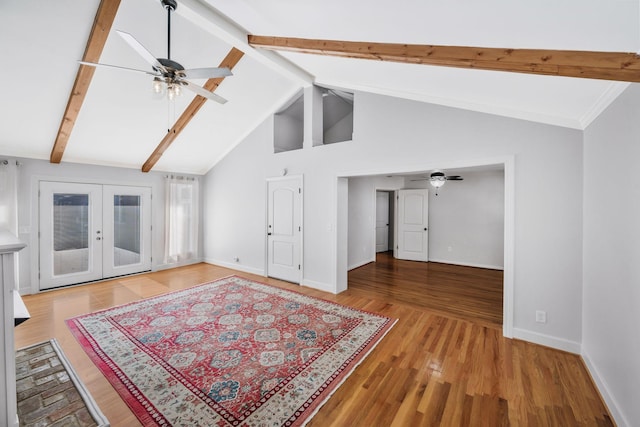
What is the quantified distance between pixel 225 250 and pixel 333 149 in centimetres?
375

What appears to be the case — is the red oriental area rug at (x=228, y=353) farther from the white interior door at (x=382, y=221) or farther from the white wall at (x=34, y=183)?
the white interior door at (x=382, y=221)

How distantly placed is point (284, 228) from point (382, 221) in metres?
4.18

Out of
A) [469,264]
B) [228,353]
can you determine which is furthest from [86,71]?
[469,264]

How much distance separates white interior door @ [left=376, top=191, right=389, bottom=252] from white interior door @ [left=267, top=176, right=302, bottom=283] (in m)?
3.83

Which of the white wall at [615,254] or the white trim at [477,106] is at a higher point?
the white trim at [477,106]

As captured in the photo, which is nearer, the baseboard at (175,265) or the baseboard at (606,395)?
the baseboard at (606,395)

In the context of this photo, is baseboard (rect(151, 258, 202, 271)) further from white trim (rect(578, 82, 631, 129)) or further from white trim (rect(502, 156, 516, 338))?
white trim (rect(578, 82, 631, 129))

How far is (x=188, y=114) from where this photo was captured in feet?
14.6

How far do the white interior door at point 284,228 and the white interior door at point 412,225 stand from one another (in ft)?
12.1

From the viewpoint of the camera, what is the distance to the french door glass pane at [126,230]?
5.44 metres

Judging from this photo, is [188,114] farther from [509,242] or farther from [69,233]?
[509,242]

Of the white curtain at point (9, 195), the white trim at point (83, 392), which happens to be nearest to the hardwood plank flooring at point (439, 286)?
the white trim at point (83, 392)

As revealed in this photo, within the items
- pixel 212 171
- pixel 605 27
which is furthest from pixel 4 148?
pixel 605 27

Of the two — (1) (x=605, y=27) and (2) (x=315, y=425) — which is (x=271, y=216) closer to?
(2) (x=315, y=425)
